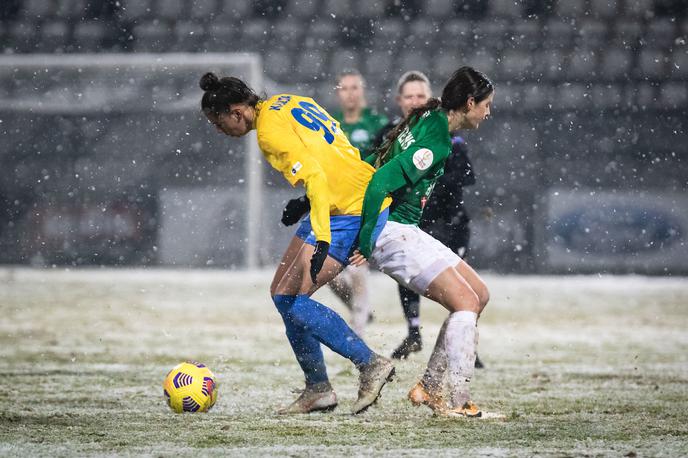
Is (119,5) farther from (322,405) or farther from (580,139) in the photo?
(322,405)

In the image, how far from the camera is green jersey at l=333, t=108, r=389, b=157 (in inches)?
314

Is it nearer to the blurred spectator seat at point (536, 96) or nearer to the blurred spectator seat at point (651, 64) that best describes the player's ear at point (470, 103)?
the blurred spectator seat at point (536, 96)

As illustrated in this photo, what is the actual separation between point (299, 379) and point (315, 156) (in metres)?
2.09

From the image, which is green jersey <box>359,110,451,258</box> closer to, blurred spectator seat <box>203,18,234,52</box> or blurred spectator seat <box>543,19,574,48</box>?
blurred spectator seat <box>543,19,574,48</box>

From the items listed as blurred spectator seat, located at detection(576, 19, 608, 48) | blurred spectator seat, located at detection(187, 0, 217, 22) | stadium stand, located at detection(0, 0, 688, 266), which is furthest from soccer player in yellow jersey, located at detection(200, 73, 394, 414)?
blurred spectator seat, located at detection(187, 0, 217, 22)

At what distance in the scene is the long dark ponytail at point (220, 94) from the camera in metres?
4.58

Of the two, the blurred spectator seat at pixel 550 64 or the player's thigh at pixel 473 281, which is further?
the blurred spectator seat at pixel 550 64

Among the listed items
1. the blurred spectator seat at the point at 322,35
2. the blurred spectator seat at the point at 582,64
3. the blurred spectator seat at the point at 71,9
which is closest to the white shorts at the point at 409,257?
the blurred spectator seat at the point at 582,64

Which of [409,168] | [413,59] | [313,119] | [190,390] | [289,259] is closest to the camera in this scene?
[409,168]

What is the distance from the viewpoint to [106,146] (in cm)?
1819

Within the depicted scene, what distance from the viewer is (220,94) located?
459 centimetres

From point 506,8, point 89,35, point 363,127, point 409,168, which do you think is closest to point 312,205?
point 409,168

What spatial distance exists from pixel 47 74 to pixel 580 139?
8.61 m

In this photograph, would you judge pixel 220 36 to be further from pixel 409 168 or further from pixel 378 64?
pixel 409 168
